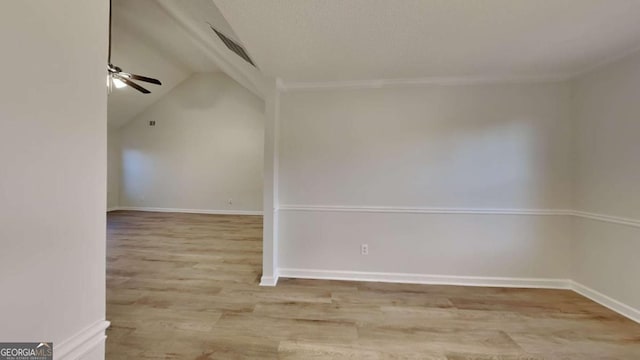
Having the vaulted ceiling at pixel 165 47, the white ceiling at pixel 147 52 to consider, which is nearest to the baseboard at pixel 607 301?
the vaulted ceiling at pixel 165 47

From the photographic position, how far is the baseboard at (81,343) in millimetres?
644

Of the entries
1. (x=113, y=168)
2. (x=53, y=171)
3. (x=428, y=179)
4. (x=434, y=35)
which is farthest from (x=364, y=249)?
(x=113, y=168)

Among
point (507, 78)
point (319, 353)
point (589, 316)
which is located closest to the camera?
point (319, 353)

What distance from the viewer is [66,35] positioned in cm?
65

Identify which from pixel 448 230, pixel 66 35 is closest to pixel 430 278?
pixel 448 230

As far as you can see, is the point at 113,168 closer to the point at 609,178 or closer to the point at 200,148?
the point at 200,148

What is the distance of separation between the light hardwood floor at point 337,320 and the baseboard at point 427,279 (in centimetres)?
9

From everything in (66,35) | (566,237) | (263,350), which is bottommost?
(263,350)

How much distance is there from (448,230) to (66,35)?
3210 millimetres

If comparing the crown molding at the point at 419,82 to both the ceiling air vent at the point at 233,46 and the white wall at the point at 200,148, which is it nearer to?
the ceiling air vent at the point at 233,46

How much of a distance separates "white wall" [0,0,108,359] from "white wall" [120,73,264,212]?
20.3 feet

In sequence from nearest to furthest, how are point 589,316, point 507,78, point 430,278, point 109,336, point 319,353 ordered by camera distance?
1. point 319,353
2. point 109,336
3. point 589,316
4. point 507,78
5. point 430,278

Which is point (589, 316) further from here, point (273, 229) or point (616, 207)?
point (273, 229)

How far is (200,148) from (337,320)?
6.25 m
